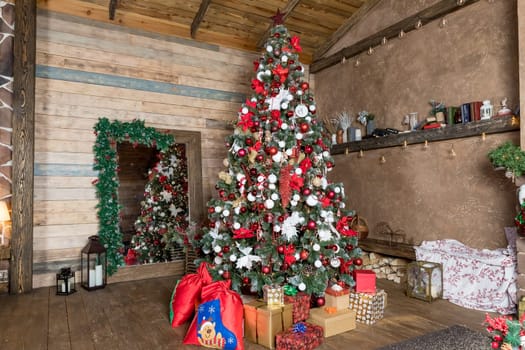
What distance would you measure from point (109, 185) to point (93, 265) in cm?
90

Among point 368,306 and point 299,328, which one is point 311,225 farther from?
point 299,328

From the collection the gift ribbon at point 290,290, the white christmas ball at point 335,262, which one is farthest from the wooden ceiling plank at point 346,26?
the gift ribbon at point 290,290

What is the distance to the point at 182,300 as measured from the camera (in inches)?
116

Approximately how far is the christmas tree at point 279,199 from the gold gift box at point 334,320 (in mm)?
283

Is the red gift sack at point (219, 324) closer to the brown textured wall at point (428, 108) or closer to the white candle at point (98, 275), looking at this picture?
the white candle at point (98, 275)

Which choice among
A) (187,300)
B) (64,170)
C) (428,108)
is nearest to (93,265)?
(64,170)

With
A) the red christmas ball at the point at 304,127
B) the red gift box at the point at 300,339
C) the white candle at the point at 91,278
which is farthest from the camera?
the white candle at the point at 91,278

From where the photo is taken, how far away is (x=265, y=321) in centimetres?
256

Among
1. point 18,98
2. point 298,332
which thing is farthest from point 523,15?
point 18,98

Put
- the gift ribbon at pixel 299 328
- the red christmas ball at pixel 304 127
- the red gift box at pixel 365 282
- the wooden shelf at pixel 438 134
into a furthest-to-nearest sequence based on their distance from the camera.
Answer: the wooden shelf at pixel 438 134 < the red christmas ball at pixel 304 127 < the red gift box at pixel 365 282 < the gift ribbon at pixel 299 328

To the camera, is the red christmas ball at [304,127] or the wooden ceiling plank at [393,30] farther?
the wooden ceiling plank at [393,30]

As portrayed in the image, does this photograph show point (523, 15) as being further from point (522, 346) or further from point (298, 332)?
point (298, 332)

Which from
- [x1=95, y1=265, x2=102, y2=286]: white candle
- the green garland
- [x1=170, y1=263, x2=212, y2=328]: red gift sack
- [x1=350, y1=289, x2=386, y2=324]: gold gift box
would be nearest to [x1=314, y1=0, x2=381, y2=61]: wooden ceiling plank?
the green garland

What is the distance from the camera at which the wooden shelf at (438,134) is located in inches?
138
